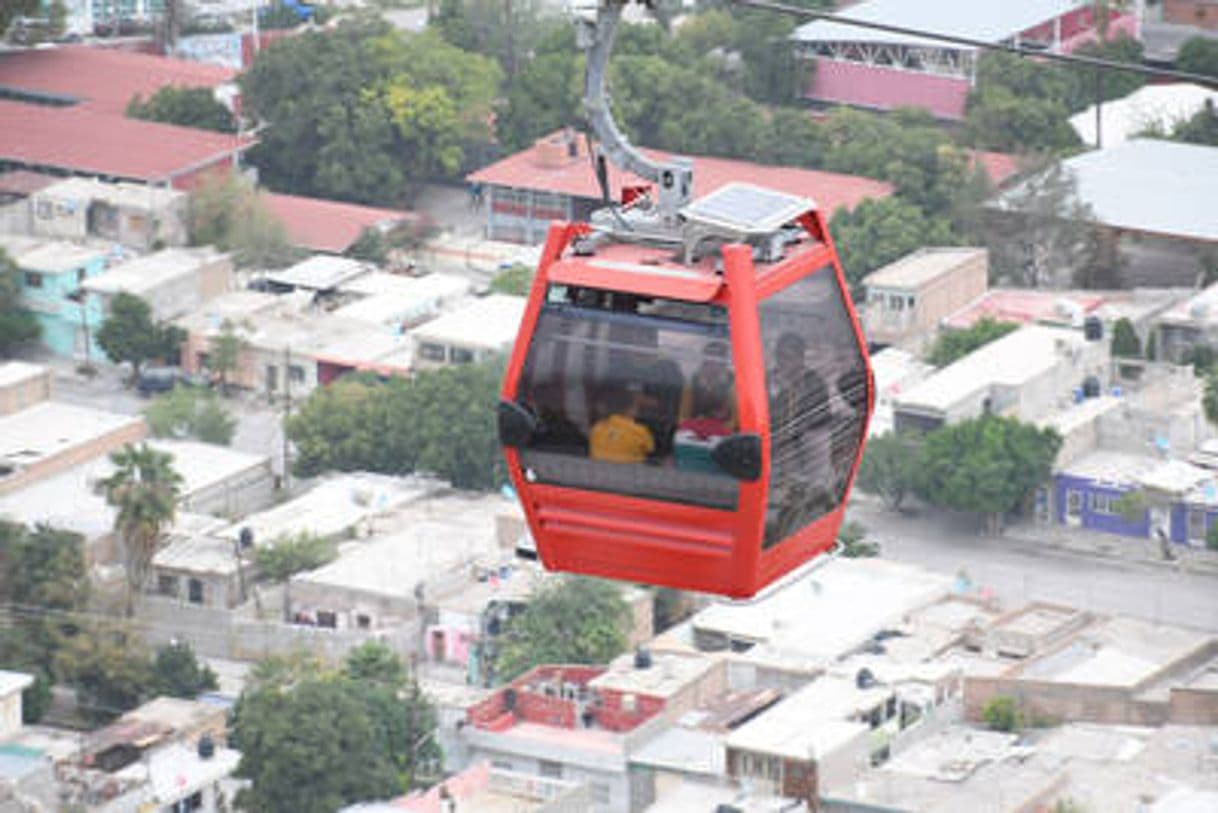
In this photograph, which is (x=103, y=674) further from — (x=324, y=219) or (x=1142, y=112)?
(x=1142, y=112)

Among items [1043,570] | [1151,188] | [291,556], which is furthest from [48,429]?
[1151,188]

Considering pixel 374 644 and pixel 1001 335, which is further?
pixel 1001 335

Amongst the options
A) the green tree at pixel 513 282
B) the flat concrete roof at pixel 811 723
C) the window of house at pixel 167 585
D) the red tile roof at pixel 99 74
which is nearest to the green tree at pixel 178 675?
the window of house at pixel 167 585

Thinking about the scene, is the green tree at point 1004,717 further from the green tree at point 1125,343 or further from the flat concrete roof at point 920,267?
the flat concrete roof at point 920,267

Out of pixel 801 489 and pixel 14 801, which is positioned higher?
pixel 801 489

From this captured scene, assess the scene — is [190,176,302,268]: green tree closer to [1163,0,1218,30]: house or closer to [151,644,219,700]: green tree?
[151,644,219,700]: green tree

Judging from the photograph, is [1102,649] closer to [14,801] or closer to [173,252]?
[14,801]

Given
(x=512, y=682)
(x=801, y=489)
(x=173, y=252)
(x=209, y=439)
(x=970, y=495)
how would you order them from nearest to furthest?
(x=801, y=489) < (x=512, y=682) < (x=970, y=495) < (x=209, y=439) < (x=173, y=252)

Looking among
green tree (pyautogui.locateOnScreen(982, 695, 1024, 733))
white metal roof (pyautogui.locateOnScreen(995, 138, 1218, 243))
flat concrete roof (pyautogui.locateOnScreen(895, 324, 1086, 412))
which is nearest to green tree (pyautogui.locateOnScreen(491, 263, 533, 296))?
flat concrete roof (pyautogui.locateOnScreen(895, 324, 1086, 412))

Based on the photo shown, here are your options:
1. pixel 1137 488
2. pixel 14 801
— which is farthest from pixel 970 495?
pixel 14 801
